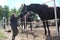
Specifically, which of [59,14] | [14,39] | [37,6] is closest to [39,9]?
[37,6]

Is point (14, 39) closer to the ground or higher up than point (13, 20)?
closer to the ground

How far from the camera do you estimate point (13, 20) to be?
9.78 metres

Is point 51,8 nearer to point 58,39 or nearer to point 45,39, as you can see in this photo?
point 45,39

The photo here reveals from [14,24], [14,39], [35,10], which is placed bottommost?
[14,39]

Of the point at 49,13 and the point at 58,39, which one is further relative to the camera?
the point at 49,13

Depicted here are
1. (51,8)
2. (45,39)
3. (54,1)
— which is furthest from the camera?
(51,8)

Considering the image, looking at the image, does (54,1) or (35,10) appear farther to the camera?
(35,10)

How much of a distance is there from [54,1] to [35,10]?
7.35 ft

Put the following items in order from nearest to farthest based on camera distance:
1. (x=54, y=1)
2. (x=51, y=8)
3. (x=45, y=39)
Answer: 1. (x=54, y=1)
2. (x=45, y=39)
3. (x=51, y=8)

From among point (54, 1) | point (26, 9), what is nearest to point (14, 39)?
point (26, 9)

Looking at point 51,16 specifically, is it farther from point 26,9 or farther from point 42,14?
point 26,9

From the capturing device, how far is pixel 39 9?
10234 millimetres

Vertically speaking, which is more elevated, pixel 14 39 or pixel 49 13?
pixel 49 13

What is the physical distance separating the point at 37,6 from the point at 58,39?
2719 millimetres
